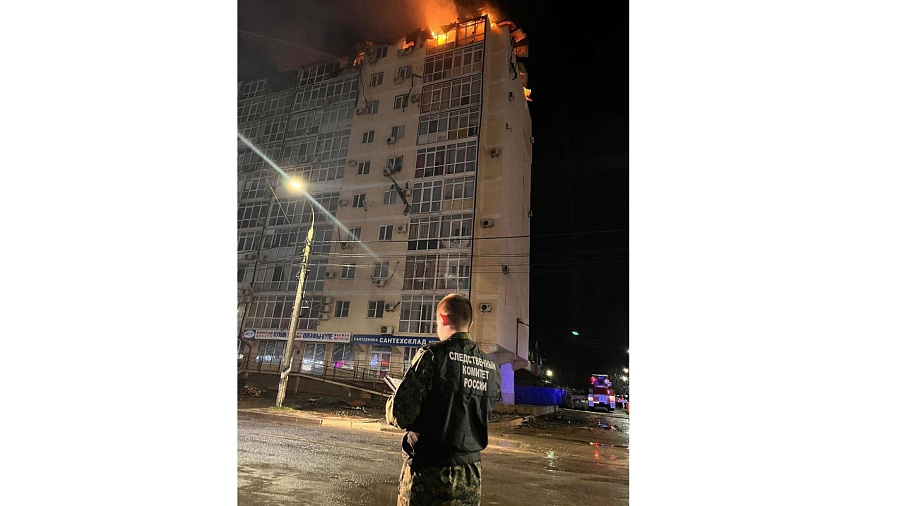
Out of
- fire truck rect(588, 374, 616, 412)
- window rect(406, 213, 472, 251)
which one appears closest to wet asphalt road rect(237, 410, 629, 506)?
fire truck rect(588, 374, 616, 412)

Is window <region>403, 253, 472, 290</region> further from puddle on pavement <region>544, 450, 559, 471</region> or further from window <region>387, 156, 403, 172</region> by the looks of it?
puddle on pavement <region>544, 450, 559, 471</region>

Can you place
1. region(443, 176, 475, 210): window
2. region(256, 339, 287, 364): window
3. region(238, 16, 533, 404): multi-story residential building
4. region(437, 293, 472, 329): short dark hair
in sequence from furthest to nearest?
1. region(256, 339, 287, 364): window
2. region(443, 176, 475, 210): window
3. region(238, 16, 533, 404): multi-story residential building
4. region(437, 293, 472, 329): short dark hair

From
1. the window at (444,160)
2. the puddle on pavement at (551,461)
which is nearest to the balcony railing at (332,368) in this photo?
the puddle on pavement at (551,461)

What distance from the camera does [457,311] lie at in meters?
1.29

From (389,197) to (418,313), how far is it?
154cm

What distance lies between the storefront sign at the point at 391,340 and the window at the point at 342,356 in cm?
27

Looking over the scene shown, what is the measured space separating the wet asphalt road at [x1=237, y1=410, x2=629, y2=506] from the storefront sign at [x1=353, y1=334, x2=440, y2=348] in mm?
1044

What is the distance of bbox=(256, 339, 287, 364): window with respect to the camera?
6.41 meters

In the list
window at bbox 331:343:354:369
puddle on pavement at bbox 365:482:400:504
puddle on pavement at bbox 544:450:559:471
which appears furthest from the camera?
window at bbox 331:343:354:369

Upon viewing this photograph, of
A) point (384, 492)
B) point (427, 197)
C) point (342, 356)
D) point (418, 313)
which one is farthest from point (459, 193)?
point (384, 492)

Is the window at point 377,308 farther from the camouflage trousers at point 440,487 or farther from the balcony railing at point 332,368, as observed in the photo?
the camouflage trousers at point 440,487
